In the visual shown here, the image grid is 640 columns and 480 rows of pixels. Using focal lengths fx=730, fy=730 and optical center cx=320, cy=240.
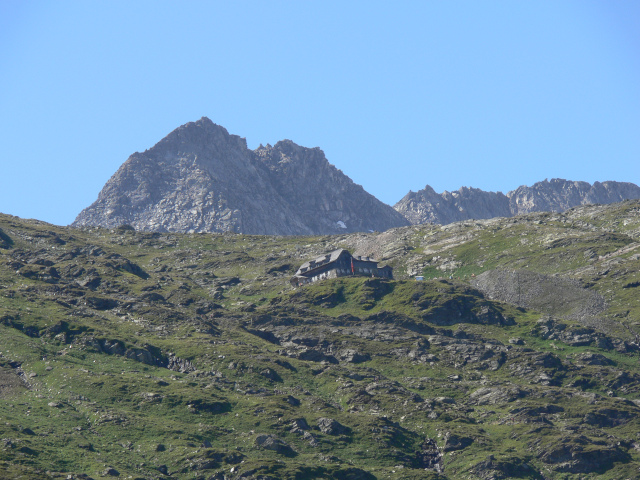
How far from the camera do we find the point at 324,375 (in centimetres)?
11700

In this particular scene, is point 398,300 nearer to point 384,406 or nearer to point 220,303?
point 220,303

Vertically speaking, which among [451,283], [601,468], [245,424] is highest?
[451,283]

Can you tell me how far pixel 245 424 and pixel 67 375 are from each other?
26249 millimetres

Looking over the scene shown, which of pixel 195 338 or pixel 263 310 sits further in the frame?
pixel 263 310

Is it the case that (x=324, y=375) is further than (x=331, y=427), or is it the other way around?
(x=324, y=375)

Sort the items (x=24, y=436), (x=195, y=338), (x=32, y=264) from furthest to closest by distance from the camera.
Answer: (x=32, y=264) → (x=195, y=338) → (x=24, y=436)

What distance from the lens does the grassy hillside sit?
8275 cm

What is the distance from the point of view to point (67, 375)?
9869 cm

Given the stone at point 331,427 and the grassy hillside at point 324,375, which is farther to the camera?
the stone at point 331,427

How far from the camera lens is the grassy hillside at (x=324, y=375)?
8275 cm

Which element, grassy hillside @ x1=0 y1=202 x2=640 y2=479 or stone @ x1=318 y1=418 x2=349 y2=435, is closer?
grassy hillside @ x1=0 y1=202 x2=640 y2=479

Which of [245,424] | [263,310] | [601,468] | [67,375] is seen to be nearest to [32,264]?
[263,310]

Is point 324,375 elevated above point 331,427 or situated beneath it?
elevated above

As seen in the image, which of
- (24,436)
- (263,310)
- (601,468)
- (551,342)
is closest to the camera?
(24,436)
